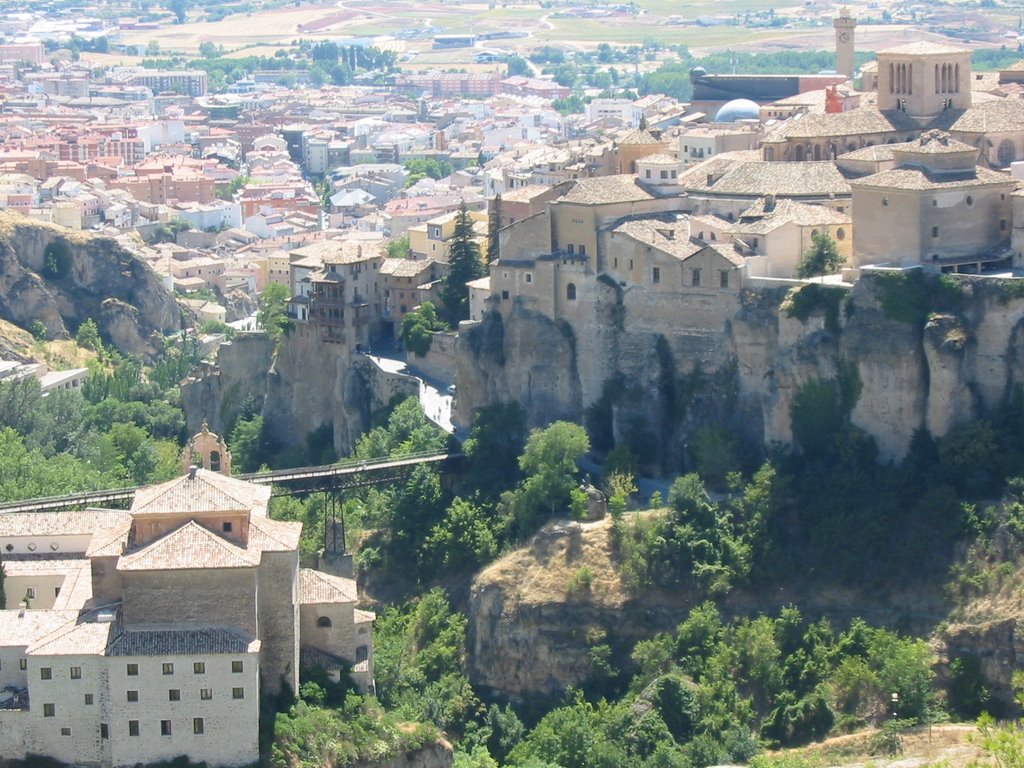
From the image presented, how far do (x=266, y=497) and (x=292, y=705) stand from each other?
4.96 m

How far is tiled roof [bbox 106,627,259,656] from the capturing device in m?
49.3

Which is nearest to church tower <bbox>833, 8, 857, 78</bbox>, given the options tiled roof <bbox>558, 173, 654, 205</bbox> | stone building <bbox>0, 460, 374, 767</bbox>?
tiled roof <bbox>558, 173, 654, 205</bbox>

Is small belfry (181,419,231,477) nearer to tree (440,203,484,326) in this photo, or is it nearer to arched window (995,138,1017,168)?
tree (440,203,484,326)

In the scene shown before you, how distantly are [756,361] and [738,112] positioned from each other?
89.2 feet

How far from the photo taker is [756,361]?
64125 millimetres

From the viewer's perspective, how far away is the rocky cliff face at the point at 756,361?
60.6 metres

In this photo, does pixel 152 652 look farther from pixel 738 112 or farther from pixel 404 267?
pixel 738 112

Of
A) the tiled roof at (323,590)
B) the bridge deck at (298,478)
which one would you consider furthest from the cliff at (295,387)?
the tiled roof at (323,590)

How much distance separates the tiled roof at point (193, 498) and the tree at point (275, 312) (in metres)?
27.8

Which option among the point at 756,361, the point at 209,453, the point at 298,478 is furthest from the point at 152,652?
the point at 756,361

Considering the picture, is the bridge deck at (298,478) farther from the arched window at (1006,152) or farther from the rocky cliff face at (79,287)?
the rocky cliff face at (79,287)

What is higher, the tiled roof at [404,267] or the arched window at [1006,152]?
the arched window at [1006,152]

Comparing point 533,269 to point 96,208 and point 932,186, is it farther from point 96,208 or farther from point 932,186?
point 96,208

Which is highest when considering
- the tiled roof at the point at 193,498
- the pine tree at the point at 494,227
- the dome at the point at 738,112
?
the dome at the point at 738,112
